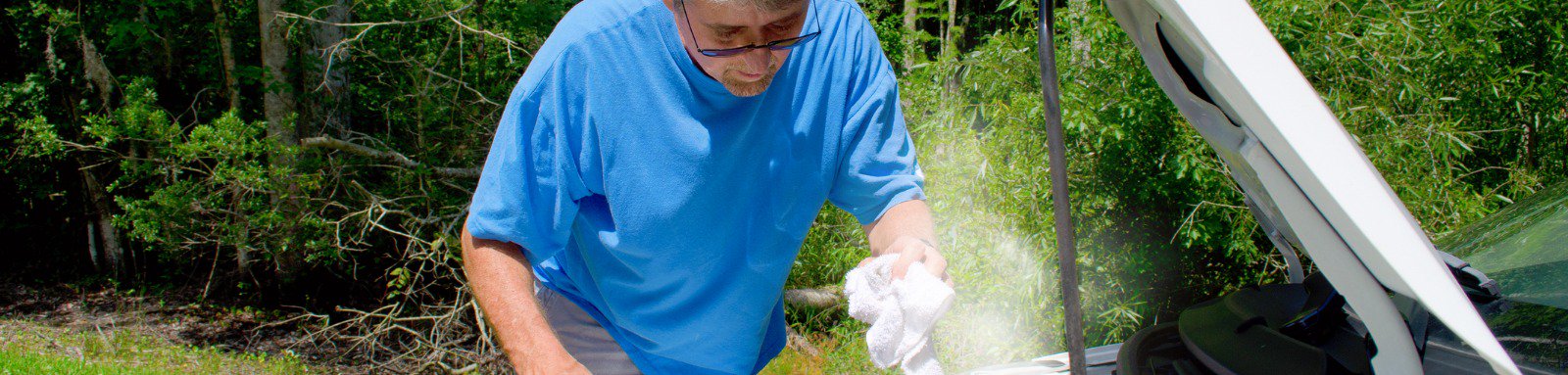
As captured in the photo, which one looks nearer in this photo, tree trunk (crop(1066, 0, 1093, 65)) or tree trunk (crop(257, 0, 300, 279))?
tree trunk (crop(1066, 0, 1093, 65))

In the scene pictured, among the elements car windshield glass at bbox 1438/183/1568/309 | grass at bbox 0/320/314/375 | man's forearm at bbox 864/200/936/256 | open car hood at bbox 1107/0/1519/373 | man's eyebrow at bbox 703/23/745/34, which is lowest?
grass at bbox 0/320/314/375

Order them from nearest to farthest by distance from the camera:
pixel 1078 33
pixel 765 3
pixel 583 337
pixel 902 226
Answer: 1. pixel 765 3
2. pixel 902 226
3. pixel 583 337
4. pixel 1078 33

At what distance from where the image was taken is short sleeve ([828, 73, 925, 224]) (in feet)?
6.48

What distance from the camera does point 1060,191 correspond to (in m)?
1.21

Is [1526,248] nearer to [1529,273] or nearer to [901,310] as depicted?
[1529,273]

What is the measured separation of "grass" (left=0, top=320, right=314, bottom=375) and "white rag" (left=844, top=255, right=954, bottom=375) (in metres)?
5.51

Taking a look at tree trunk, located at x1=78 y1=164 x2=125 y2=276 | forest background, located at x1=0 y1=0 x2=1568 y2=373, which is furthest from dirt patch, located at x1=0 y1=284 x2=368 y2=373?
tree trunk, located at x1=78 y1=164 x2=125 y2=276

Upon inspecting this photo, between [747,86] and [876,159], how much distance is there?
Answer: 351 millimetres

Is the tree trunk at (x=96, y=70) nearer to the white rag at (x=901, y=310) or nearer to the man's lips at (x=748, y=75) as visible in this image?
the man's lips at (x=748, y=75)

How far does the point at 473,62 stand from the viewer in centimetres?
597

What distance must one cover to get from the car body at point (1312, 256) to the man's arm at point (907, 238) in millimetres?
429

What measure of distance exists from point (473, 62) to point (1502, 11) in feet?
17.8

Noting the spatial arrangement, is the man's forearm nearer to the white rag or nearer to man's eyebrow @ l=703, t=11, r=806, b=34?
the white rag

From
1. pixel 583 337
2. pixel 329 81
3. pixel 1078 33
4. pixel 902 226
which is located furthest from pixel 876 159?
pixel 329 81
